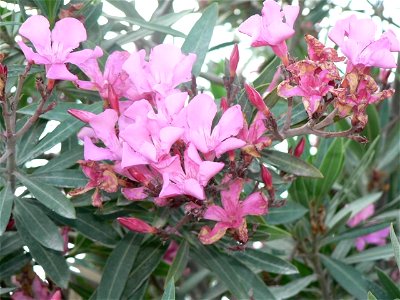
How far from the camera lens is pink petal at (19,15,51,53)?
110 centimetres

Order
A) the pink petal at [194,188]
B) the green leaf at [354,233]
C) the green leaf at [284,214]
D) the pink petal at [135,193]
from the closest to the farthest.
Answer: the pink petal at [194,188]
the pink petal at [135,193]
the green leaf at [284,214]
the green leaf at [354,233]

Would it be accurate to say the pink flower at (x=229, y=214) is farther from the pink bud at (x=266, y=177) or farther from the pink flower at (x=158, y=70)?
the pink flower at (x=158, y=70)

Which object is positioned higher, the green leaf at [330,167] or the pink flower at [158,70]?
the pink flower at [158,70]

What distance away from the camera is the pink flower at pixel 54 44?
1.10m

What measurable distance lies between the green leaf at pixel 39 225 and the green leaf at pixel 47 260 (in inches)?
0.9

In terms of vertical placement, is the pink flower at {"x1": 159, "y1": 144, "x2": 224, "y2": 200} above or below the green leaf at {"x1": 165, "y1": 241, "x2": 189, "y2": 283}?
above

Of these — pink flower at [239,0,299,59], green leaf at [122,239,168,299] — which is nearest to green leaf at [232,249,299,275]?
green leaf at [122,239,168,299]

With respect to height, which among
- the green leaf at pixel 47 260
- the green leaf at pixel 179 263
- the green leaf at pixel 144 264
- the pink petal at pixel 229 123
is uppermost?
the pink petal at pixel 229 123

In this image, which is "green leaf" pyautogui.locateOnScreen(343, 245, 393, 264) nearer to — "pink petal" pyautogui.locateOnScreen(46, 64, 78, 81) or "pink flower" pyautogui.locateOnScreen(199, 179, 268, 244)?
"pink flower" pyautogui.locateOnScreen(199, 179, 268, 244)

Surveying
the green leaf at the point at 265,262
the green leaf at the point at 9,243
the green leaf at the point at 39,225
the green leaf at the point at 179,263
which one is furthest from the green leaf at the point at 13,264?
the green leaf at the point at 265,262

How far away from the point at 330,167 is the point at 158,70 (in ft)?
2.26

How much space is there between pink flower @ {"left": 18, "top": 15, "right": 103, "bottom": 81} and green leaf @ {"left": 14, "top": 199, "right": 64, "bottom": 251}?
0.32 metres

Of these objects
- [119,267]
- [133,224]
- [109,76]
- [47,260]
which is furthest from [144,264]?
[109,76]

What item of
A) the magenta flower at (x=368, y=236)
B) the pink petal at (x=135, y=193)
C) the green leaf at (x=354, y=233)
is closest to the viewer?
the pink petal at (x=135, y=193)
